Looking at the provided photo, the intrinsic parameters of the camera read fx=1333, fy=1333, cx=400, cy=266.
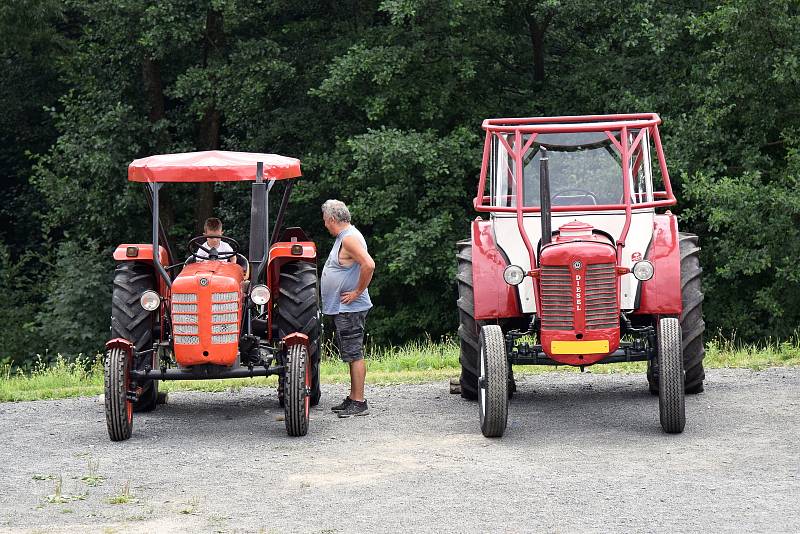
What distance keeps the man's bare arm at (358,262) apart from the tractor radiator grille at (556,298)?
156 cm

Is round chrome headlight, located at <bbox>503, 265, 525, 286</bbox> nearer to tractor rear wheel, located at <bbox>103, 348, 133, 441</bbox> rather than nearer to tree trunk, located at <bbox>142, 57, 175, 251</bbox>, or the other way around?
tractor rear wheel, located at <bbox>103, 348, 133, 441</bbox>

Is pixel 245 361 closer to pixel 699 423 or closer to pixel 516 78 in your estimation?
pixel 699 423

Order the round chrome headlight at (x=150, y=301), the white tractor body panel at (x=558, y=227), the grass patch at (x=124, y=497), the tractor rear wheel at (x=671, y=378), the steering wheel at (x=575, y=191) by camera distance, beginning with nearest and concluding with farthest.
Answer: the grass patch at (x=124, y=497) → the tractor rear wheel at (x=671, y=378) → the round chrome headlight at (x=150, y=301) → the white tractor body panel at (x=558, y=227) → the steering wheel at (x=575, y=191)

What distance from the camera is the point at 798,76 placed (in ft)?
65.3

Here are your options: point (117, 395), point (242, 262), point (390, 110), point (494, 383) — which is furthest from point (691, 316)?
point (390, 110)

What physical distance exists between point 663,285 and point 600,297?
99 centimetres

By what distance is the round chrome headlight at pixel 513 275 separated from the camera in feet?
32.5

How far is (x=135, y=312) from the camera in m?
10.6

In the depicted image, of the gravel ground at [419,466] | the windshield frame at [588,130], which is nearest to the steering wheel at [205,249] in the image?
the gravel ground at [419,466]

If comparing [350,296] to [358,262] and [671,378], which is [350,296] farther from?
[671,378]

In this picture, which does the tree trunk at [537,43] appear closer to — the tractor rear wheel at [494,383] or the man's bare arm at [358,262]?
the man's bare arm at [358,262]

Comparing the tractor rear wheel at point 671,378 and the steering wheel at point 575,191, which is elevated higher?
the steering wheel at point 575,191

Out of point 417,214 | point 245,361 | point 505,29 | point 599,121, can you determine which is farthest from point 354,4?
point 245,361

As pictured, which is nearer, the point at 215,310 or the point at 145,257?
the point at 215,310
